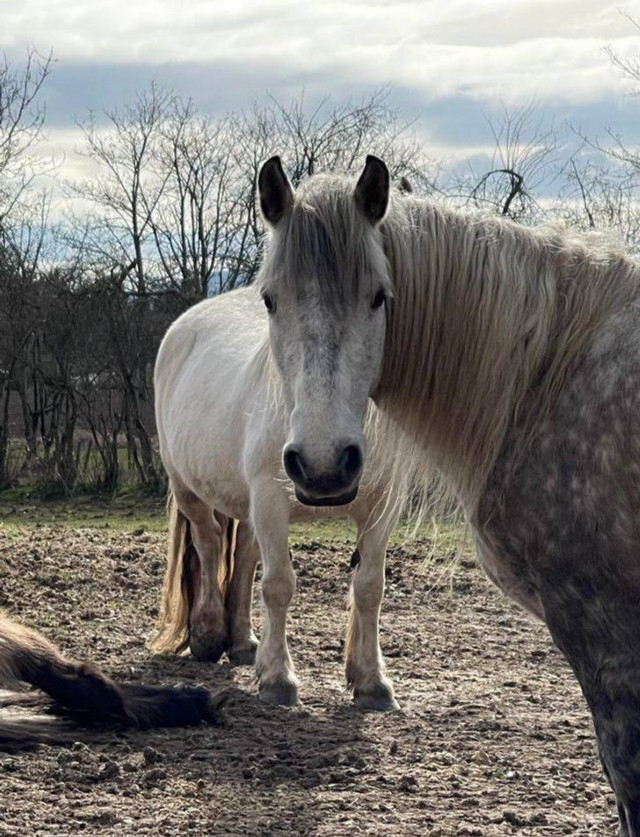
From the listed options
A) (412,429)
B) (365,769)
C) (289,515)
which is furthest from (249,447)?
(412,429)

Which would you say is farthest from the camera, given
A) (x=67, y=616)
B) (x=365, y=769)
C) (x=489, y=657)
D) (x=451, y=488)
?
(x=67, y=616)

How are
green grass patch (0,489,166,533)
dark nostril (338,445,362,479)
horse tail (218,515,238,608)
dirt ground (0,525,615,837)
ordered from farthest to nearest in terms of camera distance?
green grass patch (0,489,166,533)
horse tail (218,515,238,608)
dirt ground (0,525,615,837)
dark nostril (338,445,362,479)

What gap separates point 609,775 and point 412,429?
1136mm

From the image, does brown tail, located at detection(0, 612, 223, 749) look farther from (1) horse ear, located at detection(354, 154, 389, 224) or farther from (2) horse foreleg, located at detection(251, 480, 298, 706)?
(1) horse ear, located at detection(354, 154, 389, 224)

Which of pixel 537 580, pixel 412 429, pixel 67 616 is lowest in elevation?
pixel 67 616

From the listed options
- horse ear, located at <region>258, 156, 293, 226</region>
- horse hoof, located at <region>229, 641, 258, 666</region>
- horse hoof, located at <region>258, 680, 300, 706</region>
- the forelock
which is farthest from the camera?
horse hoof, located at <region>229, 641, 258, 666</region>

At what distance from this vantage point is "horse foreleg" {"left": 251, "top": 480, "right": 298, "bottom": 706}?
5.41m

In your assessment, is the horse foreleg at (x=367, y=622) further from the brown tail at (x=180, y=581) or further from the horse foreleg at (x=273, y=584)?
the brown tail at (x=180, y=581)

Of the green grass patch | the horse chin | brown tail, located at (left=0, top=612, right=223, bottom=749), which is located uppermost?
the horse chin

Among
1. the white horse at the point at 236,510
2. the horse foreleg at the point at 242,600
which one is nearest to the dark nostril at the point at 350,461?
the white horse at the point at 236,510

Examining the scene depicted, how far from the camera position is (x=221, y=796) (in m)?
3.97

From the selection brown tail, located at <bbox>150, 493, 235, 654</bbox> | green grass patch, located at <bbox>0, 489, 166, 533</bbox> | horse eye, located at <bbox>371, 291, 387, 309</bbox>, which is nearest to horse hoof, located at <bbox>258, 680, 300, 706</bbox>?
brown tail, located at <bbox>150, 493, 235, 654</bbox>

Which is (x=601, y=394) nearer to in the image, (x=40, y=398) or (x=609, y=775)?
(x=609, y=775)

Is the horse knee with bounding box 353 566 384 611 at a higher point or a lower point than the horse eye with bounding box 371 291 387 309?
lower
